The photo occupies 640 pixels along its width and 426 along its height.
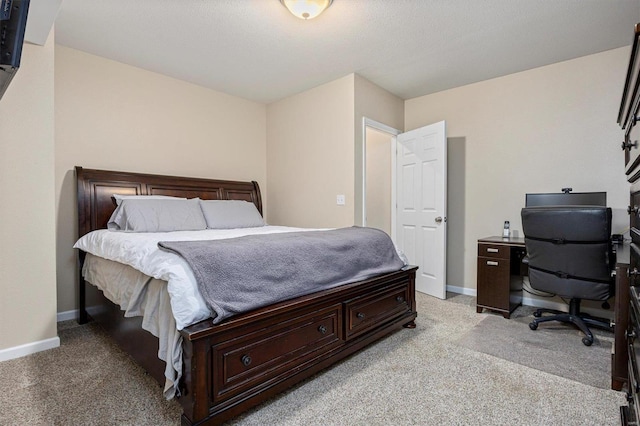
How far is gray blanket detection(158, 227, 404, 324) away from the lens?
4.91 ft

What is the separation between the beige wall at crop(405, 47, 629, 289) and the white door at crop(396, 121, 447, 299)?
0.44 meters

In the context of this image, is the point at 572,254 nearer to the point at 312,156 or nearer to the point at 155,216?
the point at 312,156

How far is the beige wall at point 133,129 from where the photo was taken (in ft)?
9.57

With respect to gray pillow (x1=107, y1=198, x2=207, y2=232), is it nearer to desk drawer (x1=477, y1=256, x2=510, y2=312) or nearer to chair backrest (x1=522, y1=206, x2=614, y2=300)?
desk drawer (x1=477, y1=256, x2=510, y2=312)

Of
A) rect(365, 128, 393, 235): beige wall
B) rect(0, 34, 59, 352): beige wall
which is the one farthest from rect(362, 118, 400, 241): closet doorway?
rect(0, 34, 59, 352): beige wall

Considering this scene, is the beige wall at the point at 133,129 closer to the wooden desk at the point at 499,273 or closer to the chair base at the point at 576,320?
the wooden desk at the point at 499,273

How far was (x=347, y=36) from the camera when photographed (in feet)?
8.99

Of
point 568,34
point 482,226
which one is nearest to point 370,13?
point 568,34

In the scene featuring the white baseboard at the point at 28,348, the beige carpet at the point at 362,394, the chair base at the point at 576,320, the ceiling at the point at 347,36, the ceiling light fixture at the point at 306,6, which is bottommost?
the beige carpet at the point at 362,394

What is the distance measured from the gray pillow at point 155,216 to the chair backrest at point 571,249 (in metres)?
2.97

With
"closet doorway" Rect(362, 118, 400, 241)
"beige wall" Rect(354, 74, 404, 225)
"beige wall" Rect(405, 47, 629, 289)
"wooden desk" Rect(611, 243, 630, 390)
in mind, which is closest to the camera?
"wooden desk" Rect(611, 243, 630, 390)

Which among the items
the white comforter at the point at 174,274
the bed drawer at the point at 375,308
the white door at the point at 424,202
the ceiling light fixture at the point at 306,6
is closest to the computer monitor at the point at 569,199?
the white door at the point at 424,202

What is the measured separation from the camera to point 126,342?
2025 millimetres

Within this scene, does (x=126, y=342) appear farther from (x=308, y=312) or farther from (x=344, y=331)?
(x=344, y=331)
